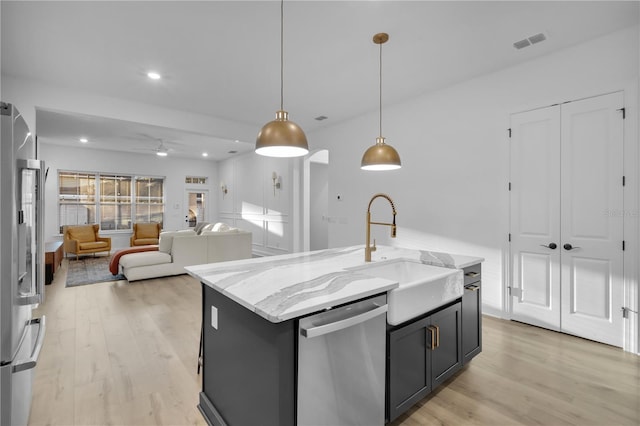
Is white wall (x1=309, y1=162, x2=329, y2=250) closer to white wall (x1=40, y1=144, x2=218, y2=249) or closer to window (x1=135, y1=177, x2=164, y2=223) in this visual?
white wall (x1=40, y1=144, x2=218, y2=249)

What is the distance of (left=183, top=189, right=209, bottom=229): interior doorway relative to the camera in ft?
32.5

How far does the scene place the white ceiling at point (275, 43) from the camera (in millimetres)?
2480

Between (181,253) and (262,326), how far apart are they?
4.77 m

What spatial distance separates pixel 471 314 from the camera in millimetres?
2287

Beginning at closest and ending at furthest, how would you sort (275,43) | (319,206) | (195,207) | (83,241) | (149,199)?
(275,43)
(83,241)
(319,206)
(149,199)
(195,207)

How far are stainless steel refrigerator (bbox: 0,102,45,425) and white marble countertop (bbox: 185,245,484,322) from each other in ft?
2.54

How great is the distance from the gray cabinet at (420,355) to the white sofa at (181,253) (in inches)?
188

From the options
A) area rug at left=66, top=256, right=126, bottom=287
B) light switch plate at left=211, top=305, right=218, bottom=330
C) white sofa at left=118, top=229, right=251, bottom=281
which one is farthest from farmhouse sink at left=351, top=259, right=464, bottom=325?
area rug at left=66, top=256, right=126, bottom=287

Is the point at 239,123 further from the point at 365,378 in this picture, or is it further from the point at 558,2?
the point at 365,378

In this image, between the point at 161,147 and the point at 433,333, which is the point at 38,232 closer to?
the point at 433,333

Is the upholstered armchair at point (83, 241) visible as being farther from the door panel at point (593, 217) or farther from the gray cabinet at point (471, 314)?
the door panel at point (593, 217)

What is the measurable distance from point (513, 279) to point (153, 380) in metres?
3.60

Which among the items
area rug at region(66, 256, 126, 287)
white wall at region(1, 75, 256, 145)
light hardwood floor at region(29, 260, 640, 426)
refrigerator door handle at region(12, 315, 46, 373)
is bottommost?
light hardwood floor at region(29, 260, 640, 426)

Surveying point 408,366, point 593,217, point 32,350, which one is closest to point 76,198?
point 32,350
